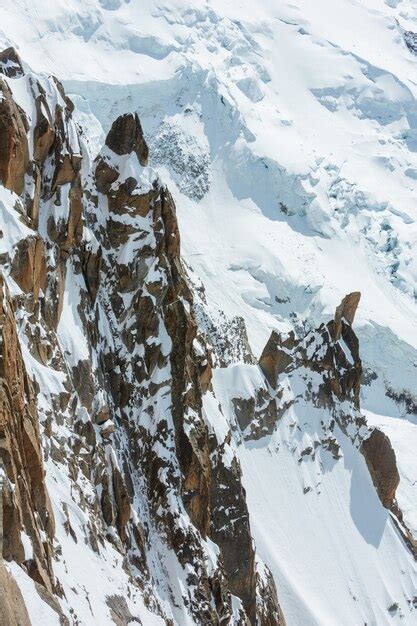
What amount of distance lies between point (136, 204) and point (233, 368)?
1560 inches

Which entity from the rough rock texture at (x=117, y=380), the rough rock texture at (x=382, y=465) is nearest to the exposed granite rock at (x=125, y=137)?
the rough rock texture at (x=117, y=380)

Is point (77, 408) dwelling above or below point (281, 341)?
above

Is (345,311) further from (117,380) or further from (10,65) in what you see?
(10,65)

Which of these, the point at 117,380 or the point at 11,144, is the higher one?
the point at 11,144

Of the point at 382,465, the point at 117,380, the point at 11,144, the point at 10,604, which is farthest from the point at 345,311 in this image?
the point at 10,604

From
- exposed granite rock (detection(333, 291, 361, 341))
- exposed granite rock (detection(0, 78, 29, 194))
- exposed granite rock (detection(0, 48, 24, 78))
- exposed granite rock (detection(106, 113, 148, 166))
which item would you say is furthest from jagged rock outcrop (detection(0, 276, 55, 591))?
exposed granite rock (detection(333, 291, 361, 341))

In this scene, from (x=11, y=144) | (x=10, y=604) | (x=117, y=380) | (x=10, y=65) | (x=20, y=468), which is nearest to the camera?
(x=10, y=604)

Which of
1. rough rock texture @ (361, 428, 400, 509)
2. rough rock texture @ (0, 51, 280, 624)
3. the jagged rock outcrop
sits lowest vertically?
rough rock texture @ (361, 428, 400, 509)

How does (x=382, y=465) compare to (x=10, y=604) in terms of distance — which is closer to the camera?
(x=10, y=604)

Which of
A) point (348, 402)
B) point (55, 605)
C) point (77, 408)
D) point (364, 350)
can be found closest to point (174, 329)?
point (77, 408)

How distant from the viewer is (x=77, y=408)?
158ft

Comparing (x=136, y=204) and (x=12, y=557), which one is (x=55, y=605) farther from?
(x=136, y=204)

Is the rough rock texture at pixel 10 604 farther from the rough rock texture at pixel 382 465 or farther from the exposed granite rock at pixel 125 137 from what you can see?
the rough rock texture at pixel 382 465

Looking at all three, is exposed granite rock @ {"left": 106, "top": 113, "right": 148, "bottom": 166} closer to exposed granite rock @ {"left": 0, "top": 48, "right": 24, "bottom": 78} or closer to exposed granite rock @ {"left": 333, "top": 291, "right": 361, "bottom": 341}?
exposed granite rock @ {"left": 0, "top": 48, "right": 24, "bottom": 78}
